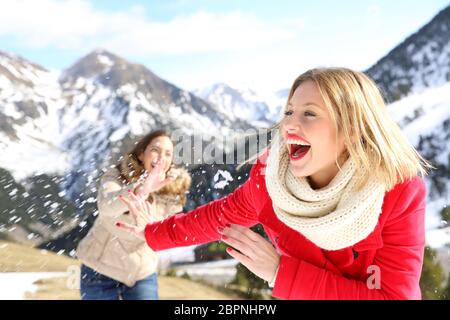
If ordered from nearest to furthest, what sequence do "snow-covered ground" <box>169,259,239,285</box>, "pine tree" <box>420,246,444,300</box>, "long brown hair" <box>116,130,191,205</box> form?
1. "long brown hair" <box>116,130,191,205</box>
2. "pine tree" <box>420,246,444,300</box>
3. "snow-covered ground" <box>169,259,239,285</box>

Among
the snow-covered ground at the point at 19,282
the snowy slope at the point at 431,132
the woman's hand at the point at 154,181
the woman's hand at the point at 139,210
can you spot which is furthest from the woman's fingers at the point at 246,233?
the snowy slope at the point at 431,132

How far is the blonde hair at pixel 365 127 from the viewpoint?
0.93 meters

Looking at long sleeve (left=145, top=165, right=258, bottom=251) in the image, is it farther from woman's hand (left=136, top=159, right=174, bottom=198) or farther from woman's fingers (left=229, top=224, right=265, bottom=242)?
woman's hand (left=136, top=159, right=174, bottom=198)

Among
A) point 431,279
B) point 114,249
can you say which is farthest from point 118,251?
point 431,279

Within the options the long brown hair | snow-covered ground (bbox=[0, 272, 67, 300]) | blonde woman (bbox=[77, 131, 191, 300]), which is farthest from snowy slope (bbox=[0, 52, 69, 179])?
blonde woman (bbox=[77, 131, 191, 300])

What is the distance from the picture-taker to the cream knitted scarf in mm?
914

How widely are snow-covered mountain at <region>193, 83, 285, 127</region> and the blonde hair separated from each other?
14.5ft

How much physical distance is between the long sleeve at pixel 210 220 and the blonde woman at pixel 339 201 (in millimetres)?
116

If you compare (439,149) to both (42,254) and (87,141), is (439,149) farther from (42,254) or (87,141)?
(42,254)

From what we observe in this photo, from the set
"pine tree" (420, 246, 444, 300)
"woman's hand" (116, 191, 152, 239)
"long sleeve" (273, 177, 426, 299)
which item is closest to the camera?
"long sleeve" (273, 177, 426, 299)

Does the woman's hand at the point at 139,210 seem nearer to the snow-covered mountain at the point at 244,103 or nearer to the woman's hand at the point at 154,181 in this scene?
the woman's hand at the point at 154,181

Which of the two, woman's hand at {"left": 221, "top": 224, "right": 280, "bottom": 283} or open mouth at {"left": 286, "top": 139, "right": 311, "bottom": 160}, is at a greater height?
open mouth at {"left": 286, "top": 139, "right": 311, "bottom": 160}
